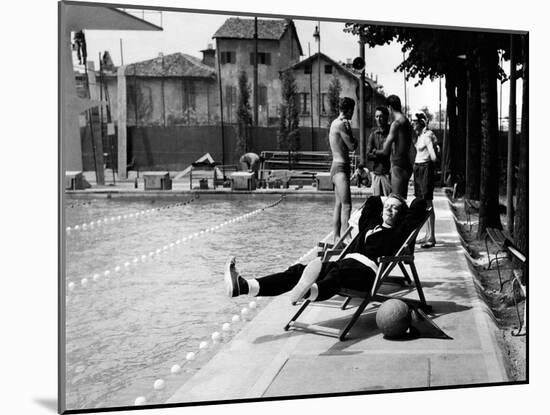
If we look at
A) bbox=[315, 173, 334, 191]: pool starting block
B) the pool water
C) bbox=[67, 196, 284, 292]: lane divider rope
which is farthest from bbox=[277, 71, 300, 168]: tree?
bbox=[67, 196, 284, 292]: lane divider rope

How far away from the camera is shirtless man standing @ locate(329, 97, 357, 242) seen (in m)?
6.91

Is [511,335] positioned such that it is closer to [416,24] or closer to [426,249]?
[426,249]

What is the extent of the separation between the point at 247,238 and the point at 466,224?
6.88 ft

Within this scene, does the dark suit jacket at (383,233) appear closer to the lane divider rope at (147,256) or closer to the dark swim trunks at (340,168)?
the dark swim trunks at (340,168)

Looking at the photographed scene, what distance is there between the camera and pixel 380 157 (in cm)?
704

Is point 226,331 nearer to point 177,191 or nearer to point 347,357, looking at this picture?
point 347,357

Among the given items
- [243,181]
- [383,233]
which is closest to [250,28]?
[243,181]

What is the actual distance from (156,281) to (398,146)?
7.26 ft

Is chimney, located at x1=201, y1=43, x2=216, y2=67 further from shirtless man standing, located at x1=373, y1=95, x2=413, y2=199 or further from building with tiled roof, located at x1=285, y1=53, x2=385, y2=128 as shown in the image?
shirtless man standing, located at x1=373, y1=95, x2=413, y2=199

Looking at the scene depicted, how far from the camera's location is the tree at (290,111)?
6875 millimetres

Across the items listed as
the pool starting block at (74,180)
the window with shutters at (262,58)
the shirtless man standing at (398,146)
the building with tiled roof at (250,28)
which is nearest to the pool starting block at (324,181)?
the shirtless man standing at (398,146)

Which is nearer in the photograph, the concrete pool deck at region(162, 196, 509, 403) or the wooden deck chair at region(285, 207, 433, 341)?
the concrete pool deck at region(162, 196, 509, 403)

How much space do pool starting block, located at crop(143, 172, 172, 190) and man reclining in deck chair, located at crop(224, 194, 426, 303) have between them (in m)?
0.79

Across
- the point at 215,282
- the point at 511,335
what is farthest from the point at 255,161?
the point at 511,335
